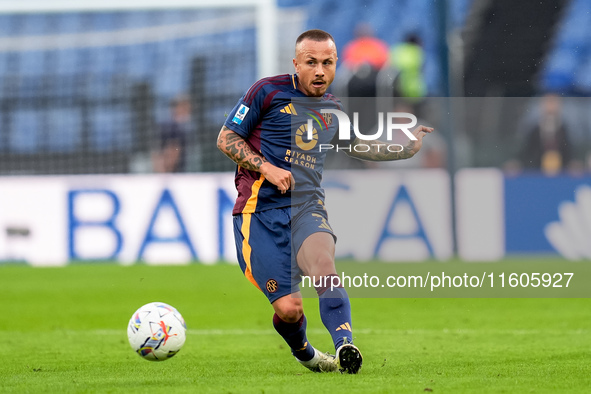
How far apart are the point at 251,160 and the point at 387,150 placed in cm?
92

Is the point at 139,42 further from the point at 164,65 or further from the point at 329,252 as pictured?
the point at 329,252

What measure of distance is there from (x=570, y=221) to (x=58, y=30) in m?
8.87

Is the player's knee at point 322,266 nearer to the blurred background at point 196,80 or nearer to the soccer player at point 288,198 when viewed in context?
the soccer player at point 288,198

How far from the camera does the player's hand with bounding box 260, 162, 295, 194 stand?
5363mm

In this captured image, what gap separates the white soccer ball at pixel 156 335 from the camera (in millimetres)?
5523

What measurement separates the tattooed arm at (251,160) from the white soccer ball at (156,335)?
0.97 meters

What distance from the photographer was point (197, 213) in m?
14.1

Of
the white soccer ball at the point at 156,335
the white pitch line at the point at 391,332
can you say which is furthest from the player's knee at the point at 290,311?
the white pitch line at the point at 391,332

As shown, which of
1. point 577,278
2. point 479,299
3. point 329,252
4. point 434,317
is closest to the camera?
point 329,252

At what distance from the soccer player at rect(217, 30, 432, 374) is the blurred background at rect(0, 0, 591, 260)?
790cm

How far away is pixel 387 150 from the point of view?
19.6 feet

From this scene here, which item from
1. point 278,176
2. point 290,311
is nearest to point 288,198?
point 278,176

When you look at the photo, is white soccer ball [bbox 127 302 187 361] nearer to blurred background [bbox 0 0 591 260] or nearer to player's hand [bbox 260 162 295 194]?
player's hand [bbox 260 162 295 194]

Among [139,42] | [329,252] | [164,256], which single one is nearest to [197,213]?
[164,256]
